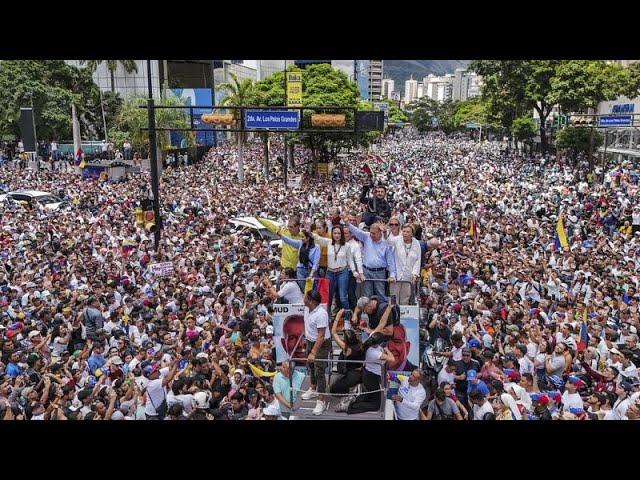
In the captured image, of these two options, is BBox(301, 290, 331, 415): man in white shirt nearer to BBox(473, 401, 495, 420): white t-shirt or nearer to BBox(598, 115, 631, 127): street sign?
BBox(473, 401, 495, 420): white t-shirt

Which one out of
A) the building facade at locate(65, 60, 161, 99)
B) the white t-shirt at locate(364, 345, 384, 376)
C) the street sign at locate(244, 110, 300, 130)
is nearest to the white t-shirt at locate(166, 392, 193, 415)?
the white t-shirt at locate(364, 345, 384, 376)

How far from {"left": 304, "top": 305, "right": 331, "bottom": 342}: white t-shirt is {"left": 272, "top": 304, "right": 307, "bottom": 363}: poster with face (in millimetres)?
259

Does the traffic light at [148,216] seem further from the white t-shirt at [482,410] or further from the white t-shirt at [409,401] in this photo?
the white t-shirt at [482,410]

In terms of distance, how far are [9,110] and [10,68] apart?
3192 mm

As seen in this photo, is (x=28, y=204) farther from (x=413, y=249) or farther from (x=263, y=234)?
(x=413, y=249)

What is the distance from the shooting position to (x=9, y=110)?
45219 millimetres

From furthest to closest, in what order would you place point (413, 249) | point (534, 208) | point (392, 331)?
point (534, 208) < point (413, 249) < point (392, 331)

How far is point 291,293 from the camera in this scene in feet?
25.4

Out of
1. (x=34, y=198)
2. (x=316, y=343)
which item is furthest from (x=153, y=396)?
(x=34, y=198)

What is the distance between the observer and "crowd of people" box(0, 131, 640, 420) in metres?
6.89

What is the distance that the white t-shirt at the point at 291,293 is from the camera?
25.3 ft

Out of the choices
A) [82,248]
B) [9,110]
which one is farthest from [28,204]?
[9,110]

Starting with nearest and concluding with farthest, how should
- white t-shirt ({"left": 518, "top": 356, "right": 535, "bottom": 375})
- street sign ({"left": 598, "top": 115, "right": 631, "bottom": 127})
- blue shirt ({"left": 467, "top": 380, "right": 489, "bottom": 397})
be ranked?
blue shirt ({"left": 467, "top": 380, "right": 489, "bottom": 397}) → white t-shirt ({"left": 518, "top": 356, "right": 535, "bottom": 375}) → street sign ({"left": 598, "top": 115, "right": 631, "bottom": 127})

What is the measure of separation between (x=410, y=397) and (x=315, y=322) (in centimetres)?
129
